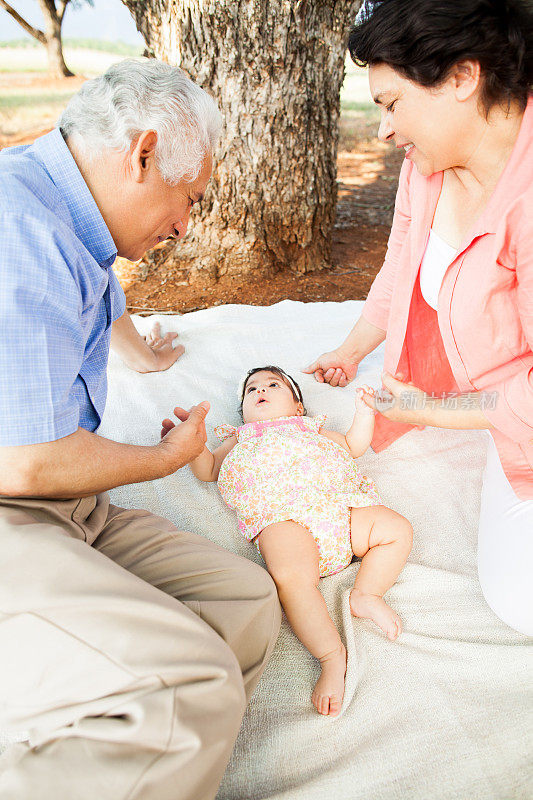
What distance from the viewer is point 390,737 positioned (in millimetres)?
1525

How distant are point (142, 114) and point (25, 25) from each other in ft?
33.3

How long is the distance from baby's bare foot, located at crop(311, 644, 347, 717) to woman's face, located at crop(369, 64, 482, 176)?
5.03 feet

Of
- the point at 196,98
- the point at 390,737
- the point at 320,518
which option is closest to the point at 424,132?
the point at 196,98

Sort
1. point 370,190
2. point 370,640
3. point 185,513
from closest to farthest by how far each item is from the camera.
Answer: point 370,640
point 185,513
point 370,190

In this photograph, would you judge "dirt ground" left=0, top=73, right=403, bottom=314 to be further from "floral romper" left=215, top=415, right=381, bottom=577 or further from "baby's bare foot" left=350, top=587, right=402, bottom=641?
"baby's bare foot" left=350, top=587, right=402, bottom=641

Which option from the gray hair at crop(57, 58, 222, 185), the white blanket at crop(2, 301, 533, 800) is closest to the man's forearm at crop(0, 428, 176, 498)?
the white blanket at crop(2, 301, 533, 800)

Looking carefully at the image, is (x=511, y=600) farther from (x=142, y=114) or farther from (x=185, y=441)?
(x=142, y=114)

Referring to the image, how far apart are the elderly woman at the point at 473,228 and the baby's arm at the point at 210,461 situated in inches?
25.0

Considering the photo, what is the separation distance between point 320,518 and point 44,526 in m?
0.94

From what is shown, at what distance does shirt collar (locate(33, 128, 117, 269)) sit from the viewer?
1.49m

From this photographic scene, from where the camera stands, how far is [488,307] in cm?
174

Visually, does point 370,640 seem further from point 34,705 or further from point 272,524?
point 34,705

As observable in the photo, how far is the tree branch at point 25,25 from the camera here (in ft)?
28.9

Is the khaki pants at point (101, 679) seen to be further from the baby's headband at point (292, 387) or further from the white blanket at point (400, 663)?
the baby's headband at point (292, 387)
